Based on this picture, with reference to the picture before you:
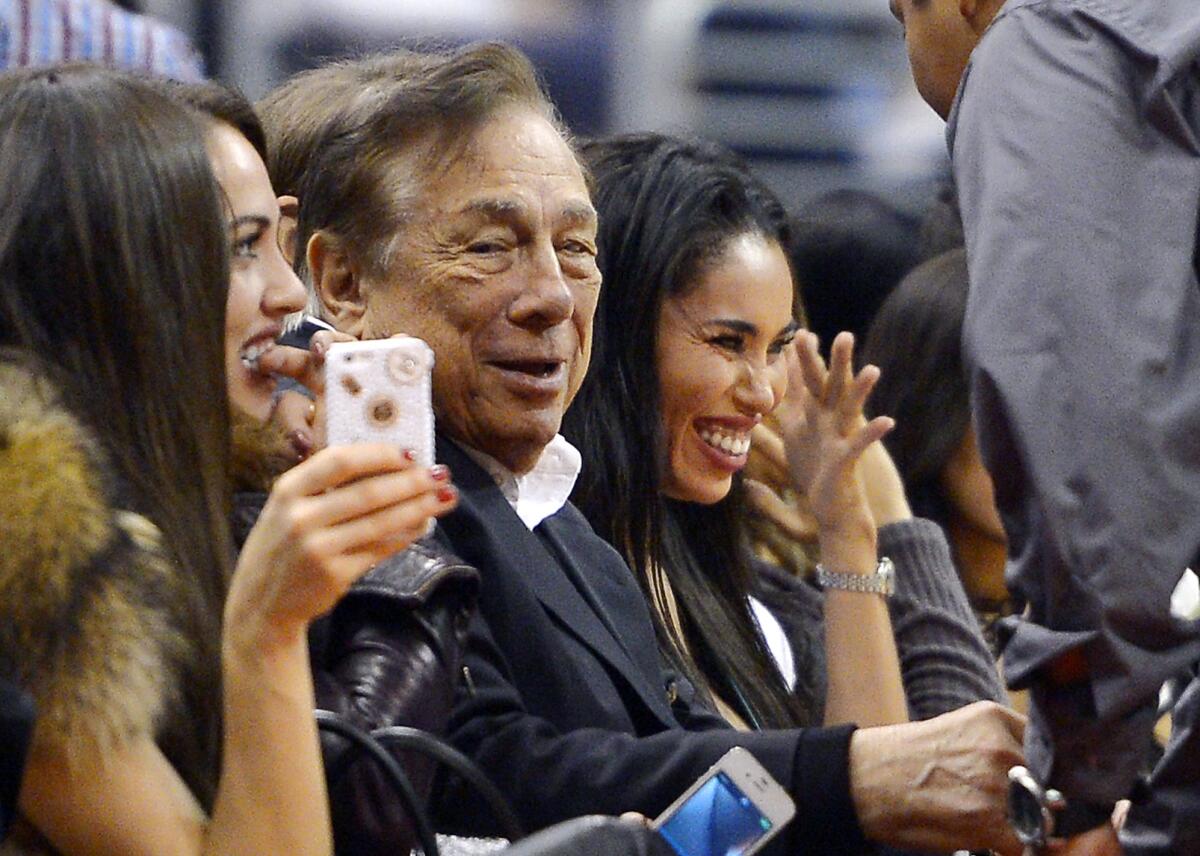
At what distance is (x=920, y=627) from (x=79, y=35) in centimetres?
170

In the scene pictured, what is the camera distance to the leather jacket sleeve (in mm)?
1919

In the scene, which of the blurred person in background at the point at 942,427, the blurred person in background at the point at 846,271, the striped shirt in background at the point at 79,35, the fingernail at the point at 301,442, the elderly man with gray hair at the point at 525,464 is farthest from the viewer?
the blurred person in background at the point at 846,271

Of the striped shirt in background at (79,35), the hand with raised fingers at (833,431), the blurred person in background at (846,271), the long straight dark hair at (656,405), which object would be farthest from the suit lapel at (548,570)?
the blurred person in background at (846,271)

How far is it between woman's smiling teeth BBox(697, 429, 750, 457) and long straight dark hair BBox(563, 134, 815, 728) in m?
0.11

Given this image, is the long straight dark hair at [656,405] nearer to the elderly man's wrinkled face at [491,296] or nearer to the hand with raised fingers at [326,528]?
the elderly man's wrinkled face at [491,296]

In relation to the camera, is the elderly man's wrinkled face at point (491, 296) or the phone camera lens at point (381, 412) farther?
the elderly man's wrinkled face at point (491, 296)

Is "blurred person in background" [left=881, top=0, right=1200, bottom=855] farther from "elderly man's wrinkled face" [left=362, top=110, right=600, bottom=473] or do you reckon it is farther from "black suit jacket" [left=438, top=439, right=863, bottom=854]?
"elderly man's wrinkled face" [left=362, top=110, right=600, bottom=473]

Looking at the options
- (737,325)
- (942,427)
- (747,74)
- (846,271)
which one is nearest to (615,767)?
(737,325)

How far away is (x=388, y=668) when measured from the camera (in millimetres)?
2031

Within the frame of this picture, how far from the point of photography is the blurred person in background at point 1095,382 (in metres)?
1.84

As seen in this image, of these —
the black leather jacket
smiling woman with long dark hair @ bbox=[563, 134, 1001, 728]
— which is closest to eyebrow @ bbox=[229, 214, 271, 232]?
the black leather jacket

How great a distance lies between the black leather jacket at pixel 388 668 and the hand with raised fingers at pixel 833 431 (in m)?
1.14

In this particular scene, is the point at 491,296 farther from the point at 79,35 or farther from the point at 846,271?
the point at 846,271

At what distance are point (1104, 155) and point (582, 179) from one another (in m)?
0.89
